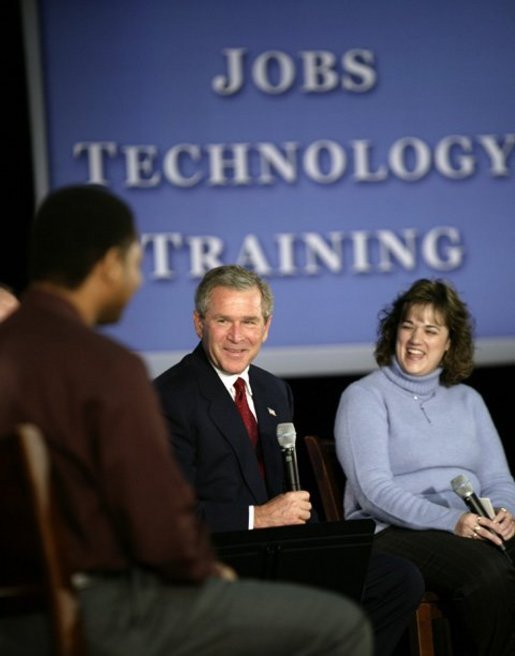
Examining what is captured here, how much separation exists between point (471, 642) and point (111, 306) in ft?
6.63

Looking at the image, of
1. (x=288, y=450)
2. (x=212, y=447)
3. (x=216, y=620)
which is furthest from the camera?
(x=212, y=447)

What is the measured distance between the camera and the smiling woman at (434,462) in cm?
393

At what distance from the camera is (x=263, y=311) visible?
3904 millimetres

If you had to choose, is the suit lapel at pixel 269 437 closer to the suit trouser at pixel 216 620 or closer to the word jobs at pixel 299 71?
the suit trouser at pixel 216 620

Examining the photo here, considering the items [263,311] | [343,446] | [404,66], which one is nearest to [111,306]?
[263,311]

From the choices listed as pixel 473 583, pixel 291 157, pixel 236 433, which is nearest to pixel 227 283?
pixel 236 433

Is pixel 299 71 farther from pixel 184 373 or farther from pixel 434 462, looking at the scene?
pixel 184 373

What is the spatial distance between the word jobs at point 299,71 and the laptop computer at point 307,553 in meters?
2.39

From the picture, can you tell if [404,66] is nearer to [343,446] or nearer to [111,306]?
[343,446]

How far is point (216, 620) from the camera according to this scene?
7.39 feet

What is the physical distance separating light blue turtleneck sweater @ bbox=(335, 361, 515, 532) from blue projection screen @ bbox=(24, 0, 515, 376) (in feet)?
2.95

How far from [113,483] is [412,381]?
2.34 m

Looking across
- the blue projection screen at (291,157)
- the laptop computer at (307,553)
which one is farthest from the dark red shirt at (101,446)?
the blue projection screen at (291,157)

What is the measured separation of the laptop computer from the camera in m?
3.18
